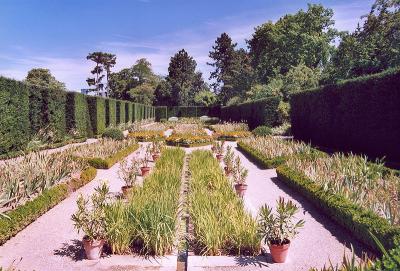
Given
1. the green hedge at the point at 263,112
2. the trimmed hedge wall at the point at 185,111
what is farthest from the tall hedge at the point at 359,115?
the trimmed hedge wall at the point at 185,111

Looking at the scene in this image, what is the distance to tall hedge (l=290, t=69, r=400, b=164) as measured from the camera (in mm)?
12272

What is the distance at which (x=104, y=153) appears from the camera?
576 inches

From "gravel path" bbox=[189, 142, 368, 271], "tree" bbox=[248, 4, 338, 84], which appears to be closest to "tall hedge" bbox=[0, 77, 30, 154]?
"gravel path" bbox=[189, 142, 368, 271]

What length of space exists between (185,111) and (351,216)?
5878 cm

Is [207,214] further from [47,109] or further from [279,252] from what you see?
[47,109]

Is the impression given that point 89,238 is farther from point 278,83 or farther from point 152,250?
point 278,83

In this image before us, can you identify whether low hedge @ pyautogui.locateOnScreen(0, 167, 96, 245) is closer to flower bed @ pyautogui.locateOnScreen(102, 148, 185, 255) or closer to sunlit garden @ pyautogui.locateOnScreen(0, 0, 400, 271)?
sunlit garden @ pyautogui.locateOnScreen(0, 0, 400, 271)

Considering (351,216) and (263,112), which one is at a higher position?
(263,112)

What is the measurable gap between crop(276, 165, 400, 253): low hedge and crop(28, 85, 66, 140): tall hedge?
14.2 metres

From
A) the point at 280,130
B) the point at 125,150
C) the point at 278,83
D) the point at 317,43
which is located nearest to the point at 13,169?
the point at 125,150

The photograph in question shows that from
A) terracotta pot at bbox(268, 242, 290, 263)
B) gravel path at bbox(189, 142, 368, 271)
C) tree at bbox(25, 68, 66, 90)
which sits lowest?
gravel path at bbox(189, 142, 368, 271)

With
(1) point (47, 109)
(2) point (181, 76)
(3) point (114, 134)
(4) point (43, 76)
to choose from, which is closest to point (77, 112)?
(3) point (114, 134)

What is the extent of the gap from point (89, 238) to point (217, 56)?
6906 centimetres

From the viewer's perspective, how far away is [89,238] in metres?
5.35
